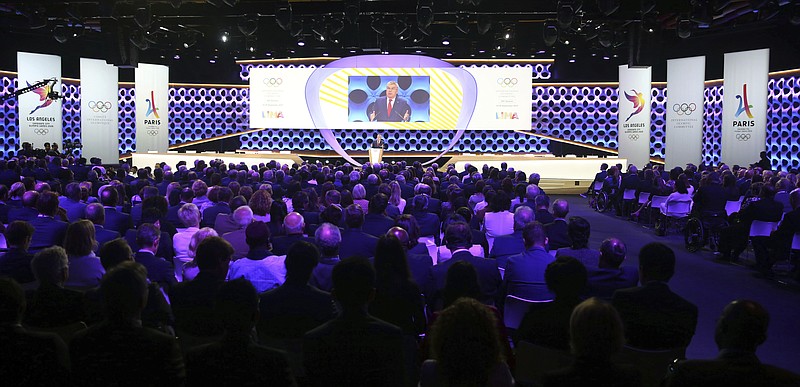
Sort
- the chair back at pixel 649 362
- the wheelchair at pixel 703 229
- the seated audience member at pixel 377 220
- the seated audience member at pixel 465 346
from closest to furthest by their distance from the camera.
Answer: the seated audience member at pixel 465 346 → the chair back at pixel 649 362 → the seated audience member at pixel 377 220 → the wheelchair at pixel 703 229

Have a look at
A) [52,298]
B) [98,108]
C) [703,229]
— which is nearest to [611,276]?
[52,298]

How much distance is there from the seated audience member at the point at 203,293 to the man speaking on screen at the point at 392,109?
1850 cm

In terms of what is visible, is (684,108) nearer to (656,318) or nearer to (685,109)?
(685,109)

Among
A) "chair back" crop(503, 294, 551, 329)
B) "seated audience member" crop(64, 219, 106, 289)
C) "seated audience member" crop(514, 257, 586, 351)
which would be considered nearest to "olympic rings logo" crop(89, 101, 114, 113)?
"seated audience member" crop(64, 219, 106, 289)

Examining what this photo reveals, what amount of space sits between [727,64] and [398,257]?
56.7 feet

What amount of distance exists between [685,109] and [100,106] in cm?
1697

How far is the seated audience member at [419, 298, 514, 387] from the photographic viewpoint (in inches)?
81.7

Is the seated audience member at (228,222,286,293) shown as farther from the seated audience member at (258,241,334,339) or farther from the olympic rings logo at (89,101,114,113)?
the olympic rings logo at (89,101,114,113)

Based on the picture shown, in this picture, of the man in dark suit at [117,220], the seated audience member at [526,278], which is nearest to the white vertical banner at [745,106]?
the seated audience member at [526,278]

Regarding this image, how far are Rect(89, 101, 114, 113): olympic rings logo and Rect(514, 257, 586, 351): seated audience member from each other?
20.7 meters

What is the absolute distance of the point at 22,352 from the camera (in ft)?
8.61

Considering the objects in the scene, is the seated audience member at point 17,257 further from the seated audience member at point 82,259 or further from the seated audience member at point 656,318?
the seated audience member at point 656,318

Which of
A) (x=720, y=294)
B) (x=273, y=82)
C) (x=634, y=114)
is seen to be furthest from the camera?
(x=273, y=82)

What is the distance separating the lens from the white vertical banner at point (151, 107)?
21.7 m
